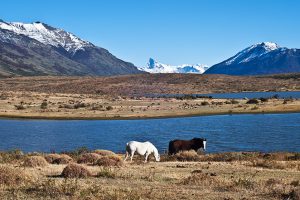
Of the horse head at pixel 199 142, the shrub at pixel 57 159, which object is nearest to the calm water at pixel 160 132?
the horse head at pixel 199 142

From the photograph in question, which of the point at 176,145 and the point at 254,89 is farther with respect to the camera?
the point at 254,89

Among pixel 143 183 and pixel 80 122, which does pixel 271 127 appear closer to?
pixel 80 122

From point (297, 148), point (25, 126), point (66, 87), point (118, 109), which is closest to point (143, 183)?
point (297, 148)

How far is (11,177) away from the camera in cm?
1917

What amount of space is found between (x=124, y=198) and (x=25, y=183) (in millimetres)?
4796

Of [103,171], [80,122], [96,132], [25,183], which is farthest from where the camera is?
[80,122]

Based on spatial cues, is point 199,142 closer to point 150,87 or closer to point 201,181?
point 201,181

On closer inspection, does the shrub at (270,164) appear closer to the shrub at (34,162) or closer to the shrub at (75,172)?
the shrub at (75,172)

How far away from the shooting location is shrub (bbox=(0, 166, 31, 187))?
62.0ft

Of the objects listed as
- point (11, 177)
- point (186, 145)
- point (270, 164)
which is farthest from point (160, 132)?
point (11, 177)

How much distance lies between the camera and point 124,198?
1612 centimetres

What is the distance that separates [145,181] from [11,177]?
5.10 m

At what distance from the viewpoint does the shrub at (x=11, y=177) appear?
18906 mm

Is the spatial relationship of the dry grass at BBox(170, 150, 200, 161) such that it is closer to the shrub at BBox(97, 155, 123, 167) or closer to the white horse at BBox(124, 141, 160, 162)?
the white horse at BBox(124, 141, 160, 162)
